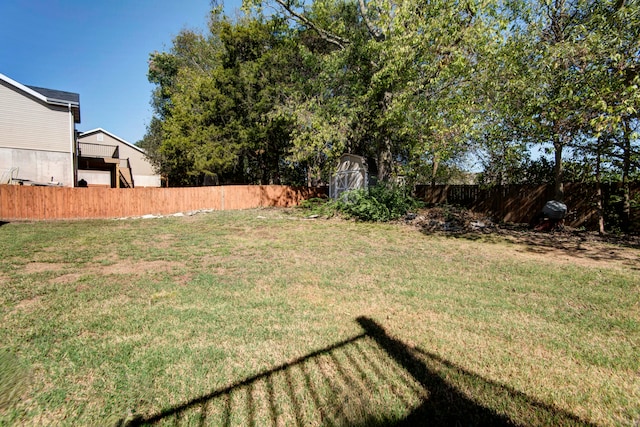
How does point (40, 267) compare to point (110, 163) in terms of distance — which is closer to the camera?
point (40, 267)

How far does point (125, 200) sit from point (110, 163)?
8866 millimetres

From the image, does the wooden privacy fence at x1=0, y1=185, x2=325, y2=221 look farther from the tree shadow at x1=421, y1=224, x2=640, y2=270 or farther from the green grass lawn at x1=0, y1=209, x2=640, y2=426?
the tree shadow at x1=421, y1=224, x2=640, y2=270

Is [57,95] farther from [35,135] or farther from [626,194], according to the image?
[626,194]

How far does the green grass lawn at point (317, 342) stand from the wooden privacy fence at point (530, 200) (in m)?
5.02

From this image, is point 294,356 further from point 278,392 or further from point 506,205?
point 506,205

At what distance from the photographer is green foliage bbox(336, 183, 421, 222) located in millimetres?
10773

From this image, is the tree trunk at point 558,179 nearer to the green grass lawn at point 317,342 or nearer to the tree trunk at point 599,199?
the tree trunk at point 599,199

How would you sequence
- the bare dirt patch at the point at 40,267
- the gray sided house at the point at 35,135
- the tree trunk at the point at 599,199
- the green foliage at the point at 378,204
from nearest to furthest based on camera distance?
1. the bare dirt patch at the point at 40,267
2. the tree trunk at the point at 599,199
3. the green foliage at the point at 378,204
4. the gray sided house at the point at 35,135

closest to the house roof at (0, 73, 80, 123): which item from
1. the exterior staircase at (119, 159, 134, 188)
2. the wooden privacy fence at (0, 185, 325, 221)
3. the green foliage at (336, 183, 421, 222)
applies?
the wooden privacy fence at (0, 185, 325, 221)

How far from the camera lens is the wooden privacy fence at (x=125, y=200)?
467 inches

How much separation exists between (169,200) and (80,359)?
45.6 feet

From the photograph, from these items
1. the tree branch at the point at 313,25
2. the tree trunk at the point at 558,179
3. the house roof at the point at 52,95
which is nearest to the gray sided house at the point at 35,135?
the house roof at the point at 52,95

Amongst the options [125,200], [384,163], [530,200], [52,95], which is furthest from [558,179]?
[52,95]

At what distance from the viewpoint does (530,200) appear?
10734mm
